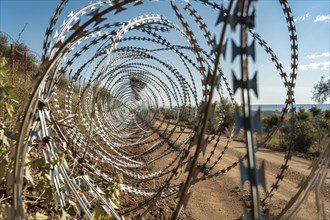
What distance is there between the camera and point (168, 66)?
666 centimetres

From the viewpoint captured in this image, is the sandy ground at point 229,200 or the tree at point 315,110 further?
the tree at point 315,110

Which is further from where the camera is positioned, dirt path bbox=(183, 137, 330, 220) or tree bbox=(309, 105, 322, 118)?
tree bbox=(309, 105, 322, 118)

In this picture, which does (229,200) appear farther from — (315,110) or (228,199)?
(315,110)

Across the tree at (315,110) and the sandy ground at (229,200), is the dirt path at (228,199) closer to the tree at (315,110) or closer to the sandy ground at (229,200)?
the sandy ground at (229,200)

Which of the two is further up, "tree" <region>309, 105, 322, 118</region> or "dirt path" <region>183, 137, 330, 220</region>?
"tree" <region>309, 105, 322, 118</region>

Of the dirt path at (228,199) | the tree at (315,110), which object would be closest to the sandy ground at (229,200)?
the dirt path at (228,199)

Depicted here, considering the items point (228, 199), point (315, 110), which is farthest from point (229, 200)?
point (315, 110)

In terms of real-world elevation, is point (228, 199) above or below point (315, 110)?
below

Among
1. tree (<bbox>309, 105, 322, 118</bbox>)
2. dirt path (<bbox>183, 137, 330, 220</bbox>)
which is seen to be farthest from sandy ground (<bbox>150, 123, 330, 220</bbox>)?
tree (<bbox>309, 105, 322, 118</bbox>)

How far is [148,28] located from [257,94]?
313 cm

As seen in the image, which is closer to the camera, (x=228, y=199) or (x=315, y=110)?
(x=228, y=199)

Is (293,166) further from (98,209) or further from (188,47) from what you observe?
(98,209)

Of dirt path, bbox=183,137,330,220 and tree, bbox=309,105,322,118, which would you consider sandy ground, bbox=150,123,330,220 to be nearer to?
dirt path, bbox=183,137,330,220

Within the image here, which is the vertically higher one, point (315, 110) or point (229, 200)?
point (315, 110)
